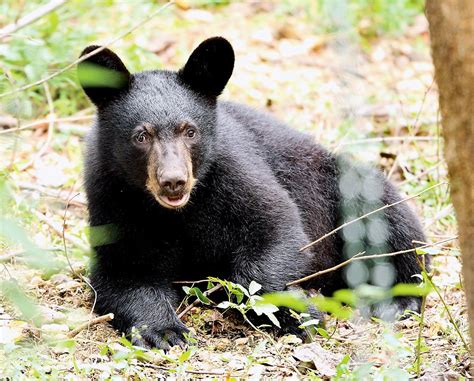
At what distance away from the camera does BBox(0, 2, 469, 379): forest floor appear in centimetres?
427

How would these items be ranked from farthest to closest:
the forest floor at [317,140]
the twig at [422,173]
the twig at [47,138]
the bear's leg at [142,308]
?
the twig at [47,138], the twig at [422,173], the bear's leg at [142,308], the forest floor at [317,140]

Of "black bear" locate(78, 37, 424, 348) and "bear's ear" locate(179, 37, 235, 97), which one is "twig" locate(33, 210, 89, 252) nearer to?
"black bear" locate(78, 37, 424, 348)

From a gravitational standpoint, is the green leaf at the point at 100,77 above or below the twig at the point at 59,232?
above

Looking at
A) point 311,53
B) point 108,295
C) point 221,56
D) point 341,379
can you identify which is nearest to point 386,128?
point 311,53

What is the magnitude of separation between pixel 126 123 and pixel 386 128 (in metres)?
4.18

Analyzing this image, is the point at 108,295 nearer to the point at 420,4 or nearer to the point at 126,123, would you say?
the point at 126,123

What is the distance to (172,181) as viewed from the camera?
4941 mm

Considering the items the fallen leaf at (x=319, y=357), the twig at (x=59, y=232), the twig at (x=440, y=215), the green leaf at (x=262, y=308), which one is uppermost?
the green leaf at (x=262, y=308)

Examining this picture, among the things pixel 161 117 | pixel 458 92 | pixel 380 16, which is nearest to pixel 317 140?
pixel 161 117

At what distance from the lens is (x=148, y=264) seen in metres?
5.50

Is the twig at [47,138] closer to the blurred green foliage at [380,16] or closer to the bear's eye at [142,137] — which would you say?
the bear's eye at [142,137]

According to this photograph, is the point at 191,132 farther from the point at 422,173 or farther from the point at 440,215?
the point at 422,173

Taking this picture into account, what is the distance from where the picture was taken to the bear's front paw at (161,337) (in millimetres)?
4988

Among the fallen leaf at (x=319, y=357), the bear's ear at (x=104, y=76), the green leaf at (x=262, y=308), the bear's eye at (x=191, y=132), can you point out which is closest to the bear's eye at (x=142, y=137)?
the bear's eye at (x=191, y=132)
